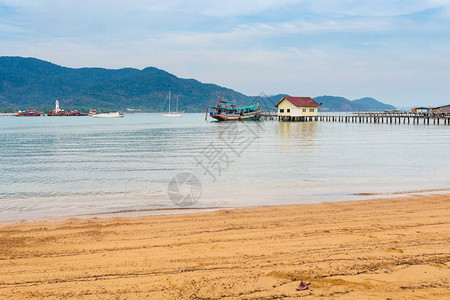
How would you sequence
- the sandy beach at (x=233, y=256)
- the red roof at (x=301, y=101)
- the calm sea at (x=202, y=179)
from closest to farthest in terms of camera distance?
the sandy beach at (x=233, y=256) < the calm sea at (x=202, y=179) < the red roof at (x=301, y=101)

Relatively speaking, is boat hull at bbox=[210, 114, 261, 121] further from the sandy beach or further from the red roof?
the sandy beach

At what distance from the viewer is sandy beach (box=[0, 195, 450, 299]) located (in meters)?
4.84

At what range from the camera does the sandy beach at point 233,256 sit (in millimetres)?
4844

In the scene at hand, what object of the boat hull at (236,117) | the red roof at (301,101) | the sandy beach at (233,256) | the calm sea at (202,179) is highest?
the red roof at (301,101)

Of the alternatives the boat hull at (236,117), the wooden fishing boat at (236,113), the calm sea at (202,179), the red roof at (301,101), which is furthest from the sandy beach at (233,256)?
the wooden fishing boat at (236,113)

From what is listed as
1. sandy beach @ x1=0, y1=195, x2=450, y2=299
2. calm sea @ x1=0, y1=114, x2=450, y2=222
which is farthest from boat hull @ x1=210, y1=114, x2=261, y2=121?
sandy beach @ x1=0, y1=195, x2=450, y2=299

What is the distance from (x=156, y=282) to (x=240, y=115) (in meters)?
88.1

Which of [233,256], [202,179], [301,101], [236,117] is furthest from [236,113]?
[233,256]

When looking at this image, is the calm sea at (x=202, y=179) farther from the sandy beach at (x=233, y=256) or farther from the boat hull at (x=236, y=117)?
the boat hull at (x=236, y=117)

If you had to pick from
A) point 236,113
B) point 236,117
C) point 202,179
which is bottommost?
point 202,179

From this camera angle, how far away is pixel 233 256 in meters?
6.02

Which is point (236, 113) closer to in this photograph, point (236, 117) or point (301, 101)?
point (236, 117)

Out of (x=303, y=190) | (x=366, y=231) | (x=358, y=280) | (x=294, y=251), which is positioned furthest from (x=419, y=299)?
(x=303, y=190)

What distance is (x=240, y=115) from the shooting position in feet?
303
